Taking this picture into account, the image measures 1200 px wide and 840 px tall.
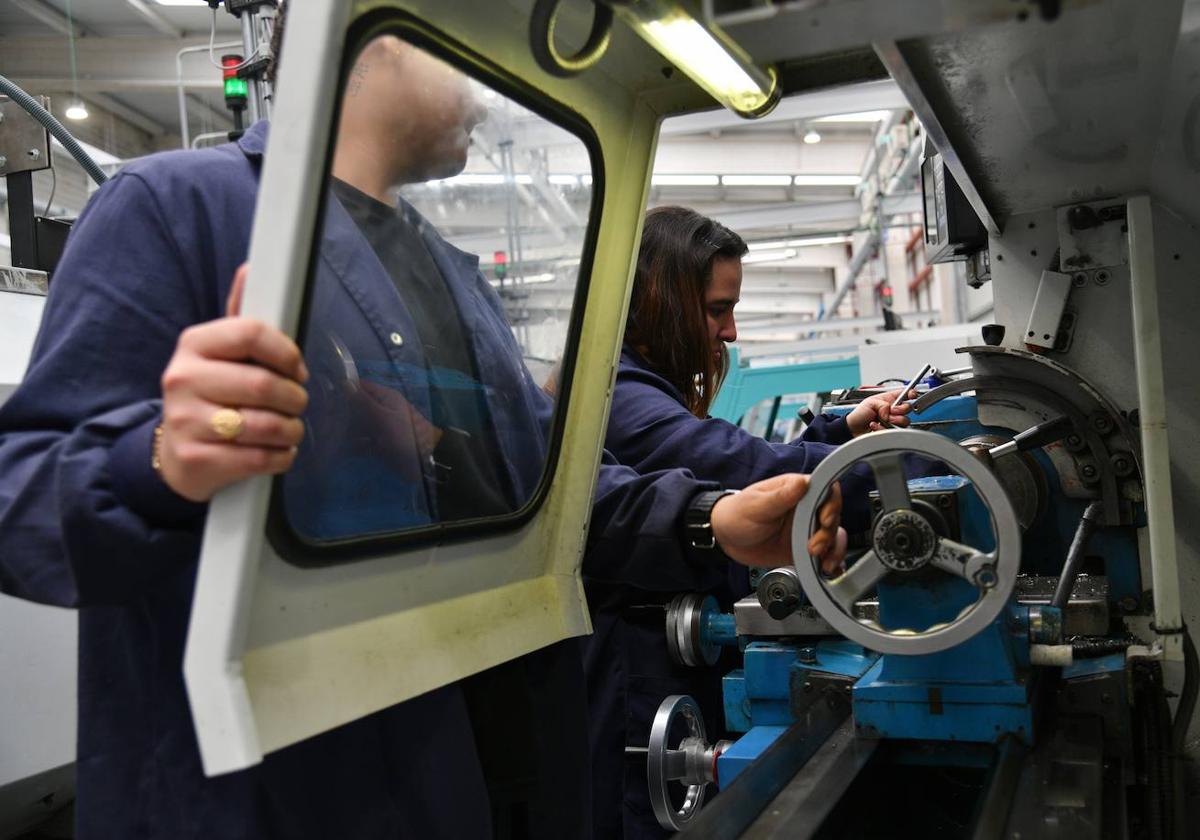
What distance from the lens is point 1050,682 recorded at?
1.53 metres

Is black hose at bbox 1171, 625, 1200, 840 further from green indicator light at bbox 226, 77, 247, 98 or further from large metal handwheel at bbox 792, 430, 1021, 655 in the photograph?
green indicator light at bbox 226, 77, 247, 98

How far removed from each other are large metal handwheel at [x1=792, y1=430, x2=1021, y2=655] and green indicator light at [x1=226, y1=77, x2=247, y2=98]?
87.5 inches

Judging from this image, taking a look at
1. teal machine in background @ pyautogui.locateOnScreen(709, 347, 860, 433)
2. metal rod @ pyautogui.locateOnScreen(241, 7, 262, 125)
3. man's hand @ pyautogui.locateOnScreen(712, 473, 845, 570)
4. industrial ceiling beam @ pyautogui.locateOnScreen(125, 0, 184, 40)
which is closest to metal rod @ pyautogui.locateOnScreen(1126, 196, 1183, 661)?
man's hand @ pyautogui.locateOnScreen(712, 473, 845, 570)

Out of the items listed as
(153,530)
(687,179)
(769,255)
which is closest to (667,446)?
(153,530)

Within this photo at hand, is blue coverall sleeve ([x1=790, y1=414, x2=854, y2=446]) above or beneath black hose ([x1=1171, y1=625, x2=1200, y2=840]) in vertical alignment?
above

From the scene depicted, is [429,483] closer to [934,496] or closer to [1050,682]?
[934,496]

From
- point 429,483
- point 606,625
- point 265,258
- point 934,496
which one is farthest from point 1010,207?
→ point 265,258

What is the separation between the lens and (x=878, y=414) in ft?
6.98

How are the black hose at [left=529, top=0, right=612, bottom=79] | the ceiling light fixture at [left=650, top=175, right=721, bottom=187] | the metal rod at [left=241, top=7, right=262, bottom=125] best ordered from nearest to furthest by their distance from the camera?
the black hose at [left=529, top=0, right=612, bottom=79] → the metal rod at [left=241, top=7, right=262, bottom=125] → the ceiling light fixture at [left=650, top=175, right=721, bottom=187]

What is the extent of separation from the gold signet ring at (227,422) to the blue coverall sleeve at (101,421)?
93 millimetres

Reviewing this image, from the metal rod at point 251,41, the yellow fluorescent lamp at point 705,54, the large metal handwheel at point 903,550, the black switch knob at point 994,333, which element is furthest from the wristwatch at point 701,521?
the metal rod at point 251,41

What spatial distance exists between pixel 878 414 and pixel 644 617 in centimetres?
70

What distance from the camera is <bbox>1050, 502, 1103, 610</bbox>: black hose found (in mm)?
1552

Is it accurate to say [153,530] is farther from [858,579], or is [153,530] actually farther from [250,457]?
[858,579]
